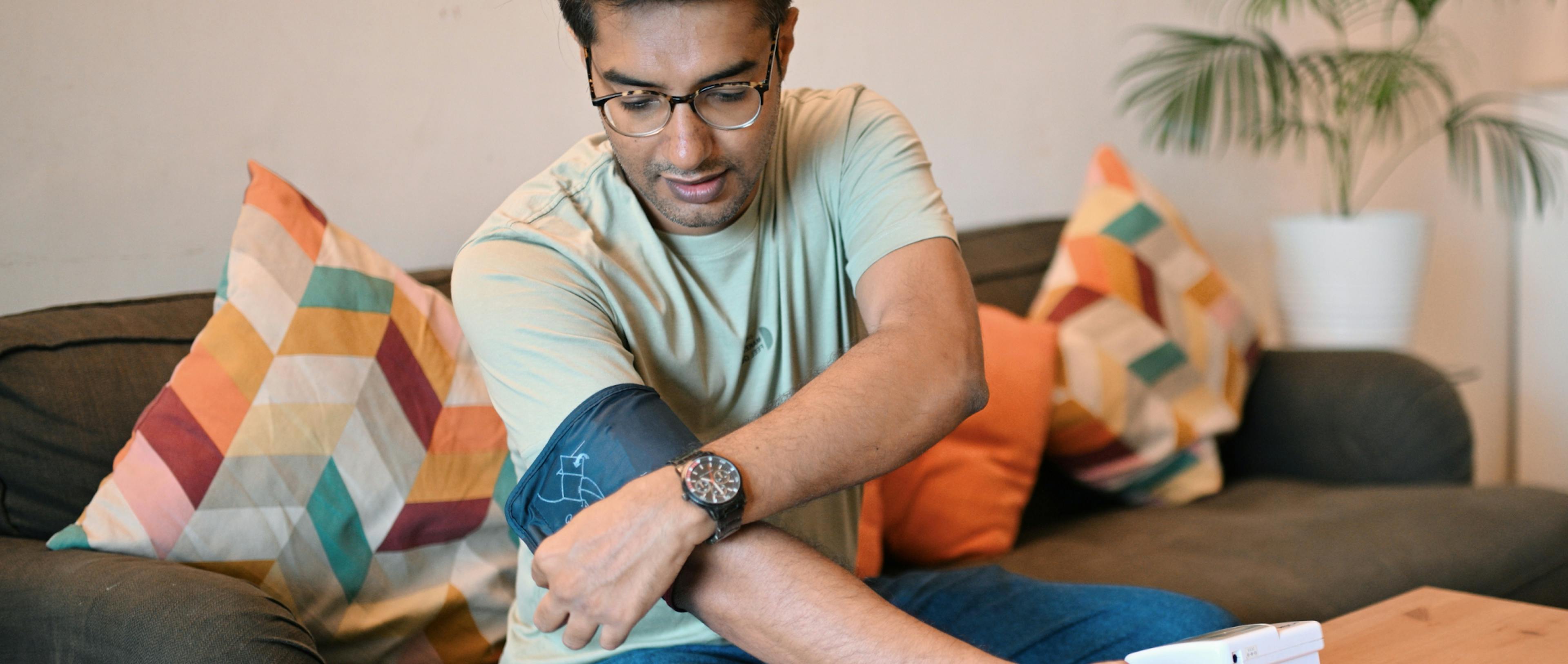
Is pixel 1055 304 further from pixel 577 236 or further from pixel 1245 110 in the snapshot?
pixel 577 236

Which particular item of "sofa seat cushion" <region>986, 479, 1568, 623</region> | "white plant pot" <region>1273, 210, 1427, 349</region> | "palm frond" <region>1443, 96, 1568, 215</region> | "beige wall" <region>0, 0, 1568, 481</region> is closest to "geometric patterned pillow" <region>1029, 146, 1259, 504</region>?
"sofa seat cushion" <region>986, 479, 1568, 623</region>

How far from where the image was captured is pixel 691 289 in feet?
3.90

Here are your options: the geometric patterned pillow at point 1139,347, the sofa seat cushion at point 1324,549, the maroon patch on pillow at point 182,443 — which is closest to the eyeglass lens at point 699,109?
the maroon patch on pillow at point 182,443

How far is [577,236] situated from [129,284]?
0.93 meters

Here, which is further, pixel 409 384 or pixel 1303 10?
pixel 1303 10

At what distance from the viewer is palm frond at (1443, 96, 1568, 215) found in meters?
2.76

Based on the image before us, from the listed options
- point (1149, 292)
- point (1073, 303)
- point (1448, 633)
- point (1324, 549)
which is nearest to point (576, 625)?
point (1448, 633)

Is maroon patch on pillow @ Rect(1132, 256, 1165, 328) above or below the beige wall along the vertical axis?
below

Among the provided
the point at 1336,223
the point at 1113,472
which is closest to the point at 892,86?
the point at 1113,472

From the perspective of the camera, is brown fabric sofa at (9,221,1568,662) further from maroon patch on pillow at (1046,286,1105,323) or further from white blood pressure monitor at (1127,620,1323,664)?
white blood pressure monitor at (1127,620,1323,664)

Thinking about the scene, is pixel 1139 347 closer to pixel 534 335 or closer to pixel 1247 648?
pixel 1247 648

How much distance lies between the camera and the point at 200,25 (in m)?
1.69

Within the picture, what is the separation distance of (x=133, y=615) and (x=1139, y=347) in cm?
174

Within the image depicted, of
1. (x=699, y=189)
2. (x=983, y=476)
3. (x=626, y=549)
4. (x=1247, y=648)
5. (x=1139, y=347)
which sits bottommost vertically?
(x=983, y=476)
